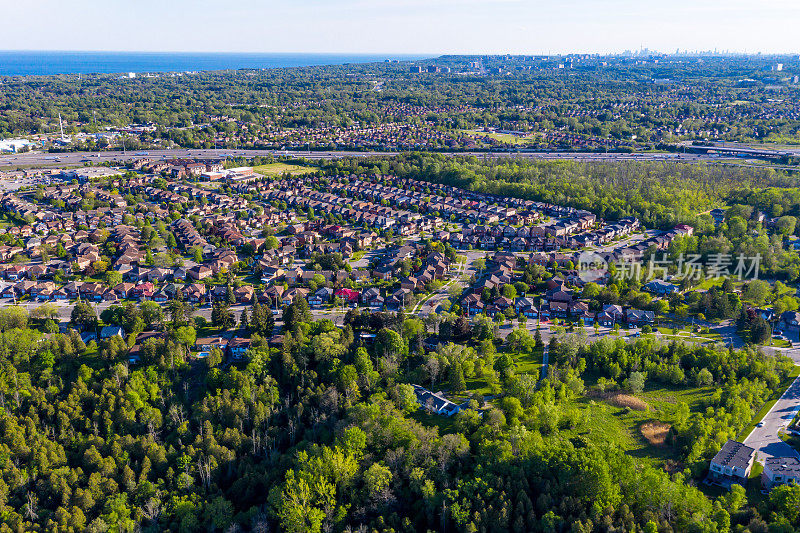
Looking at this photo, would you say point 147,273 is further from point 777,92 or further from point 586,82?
point 586,82

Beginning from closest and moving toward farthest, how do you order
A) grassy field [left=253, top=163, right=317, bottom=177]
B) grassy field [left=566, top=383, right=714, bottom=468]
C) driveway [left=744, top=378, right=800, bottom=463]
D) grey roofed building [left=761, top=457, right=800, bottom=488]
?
1. grey roofed building [left=761, top=457, right=800, bottom=488]
2. driveway [left=744, top=378, right=800, bottom=463]
3. grassy field [left=566, top=383, right=714, bottom=468]
4. grassy field [left=253, top=163, right=317, bottom=177]

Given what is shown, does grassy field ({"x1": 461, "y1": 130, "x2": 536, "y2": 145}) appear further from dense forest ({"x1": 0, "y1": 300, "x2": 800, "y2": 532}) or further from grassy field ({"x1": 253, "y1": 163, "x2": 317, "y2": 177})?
dense forest ({"x1": 0, "y1": 300, "x2": 800, "y2": 532})

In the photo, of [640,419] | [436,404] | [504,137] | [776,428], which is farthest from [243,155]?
[776,428]

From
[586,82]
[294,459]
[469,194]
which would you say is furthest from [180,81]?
[294,459]

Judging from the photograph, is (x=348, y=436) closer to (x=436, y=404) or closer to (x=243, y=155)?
(x=436, y=404)

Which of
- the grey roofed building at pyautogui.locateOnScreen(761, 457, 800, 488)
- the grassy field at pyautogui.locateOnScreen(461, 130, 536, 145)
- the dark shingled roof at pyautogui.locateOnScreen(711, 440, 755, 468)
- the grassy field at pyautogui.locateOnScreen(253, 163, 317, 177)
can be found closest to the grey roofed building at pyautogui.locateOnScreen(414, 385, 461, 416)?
the dark shingled roof at pyautogui.locateOnScreen(711, 440, 755, 468)

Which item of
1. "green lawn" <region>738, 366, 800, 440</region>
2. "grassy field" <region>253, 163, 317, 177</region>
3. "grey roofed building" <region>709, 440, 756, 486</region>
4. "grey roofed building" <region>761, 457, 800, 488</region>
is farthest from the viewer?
"grassy field" <region>253, 163, 317, 177</region>
